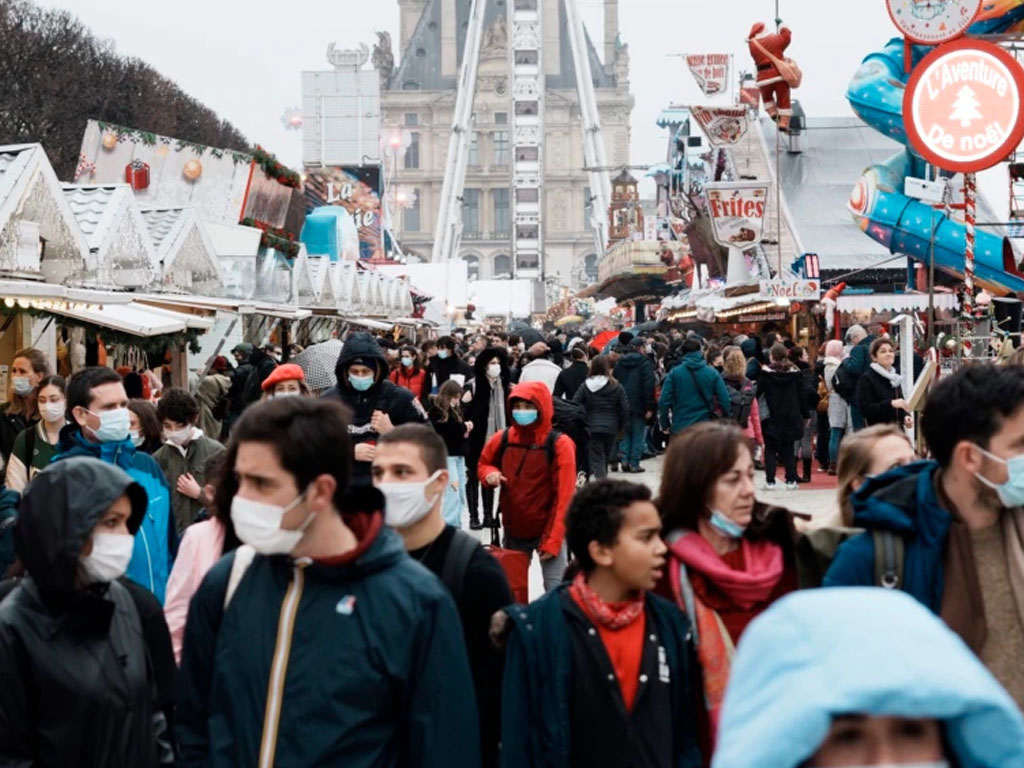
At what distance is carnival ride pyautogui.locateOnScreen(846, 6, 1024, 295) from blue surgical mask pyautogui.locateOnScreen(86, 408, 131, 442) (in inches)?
536

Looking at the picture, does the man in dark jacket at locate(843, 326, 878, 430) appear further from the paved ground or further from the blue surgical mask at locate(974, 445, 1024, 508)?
the blue surgical mask at locate(974, 445, 1024, 508)

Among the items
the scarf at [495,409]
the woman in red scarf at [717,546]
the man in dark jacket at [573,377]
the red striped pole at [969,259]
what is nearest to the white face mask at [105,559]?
the woman in red scarf at [717,546]

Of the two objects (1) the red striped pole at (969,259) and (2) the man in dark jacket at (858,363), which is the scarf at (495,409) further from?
(1) the red striped pole at (969,259)

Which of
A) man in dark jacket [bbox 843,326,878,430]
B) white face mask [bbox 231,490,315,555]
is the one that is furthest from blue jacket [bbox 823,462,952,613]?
man in dark jacket [bbox 843,326,878,430]

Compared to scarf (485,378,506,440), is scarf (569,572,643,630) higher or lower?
higher

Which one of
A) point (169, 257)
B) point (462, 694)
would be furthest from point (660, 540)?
point (169, 257)

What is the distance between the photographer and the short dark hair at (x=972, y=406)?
9.92ft

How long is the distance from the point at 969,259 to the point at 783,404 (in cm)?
436

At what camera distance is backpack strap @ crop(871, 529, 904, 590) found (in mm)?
2973

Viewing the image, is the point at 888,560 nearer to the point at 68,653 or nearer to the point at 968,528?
the point at 968,528

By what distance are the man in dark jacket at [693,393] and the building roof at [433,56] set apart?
13293 cm

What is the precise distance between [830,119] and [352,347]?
32.7 meters

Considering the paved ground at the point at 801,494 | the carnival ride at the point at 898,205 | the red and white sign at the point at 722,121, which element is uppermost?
the red and white sign at the point at 722,121

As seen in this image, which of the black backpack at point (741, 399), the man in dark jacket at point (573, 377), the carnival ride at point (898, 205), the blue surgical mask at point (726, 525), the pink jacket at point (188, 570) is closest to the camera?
the blue surgical mask at point (726, 525)
